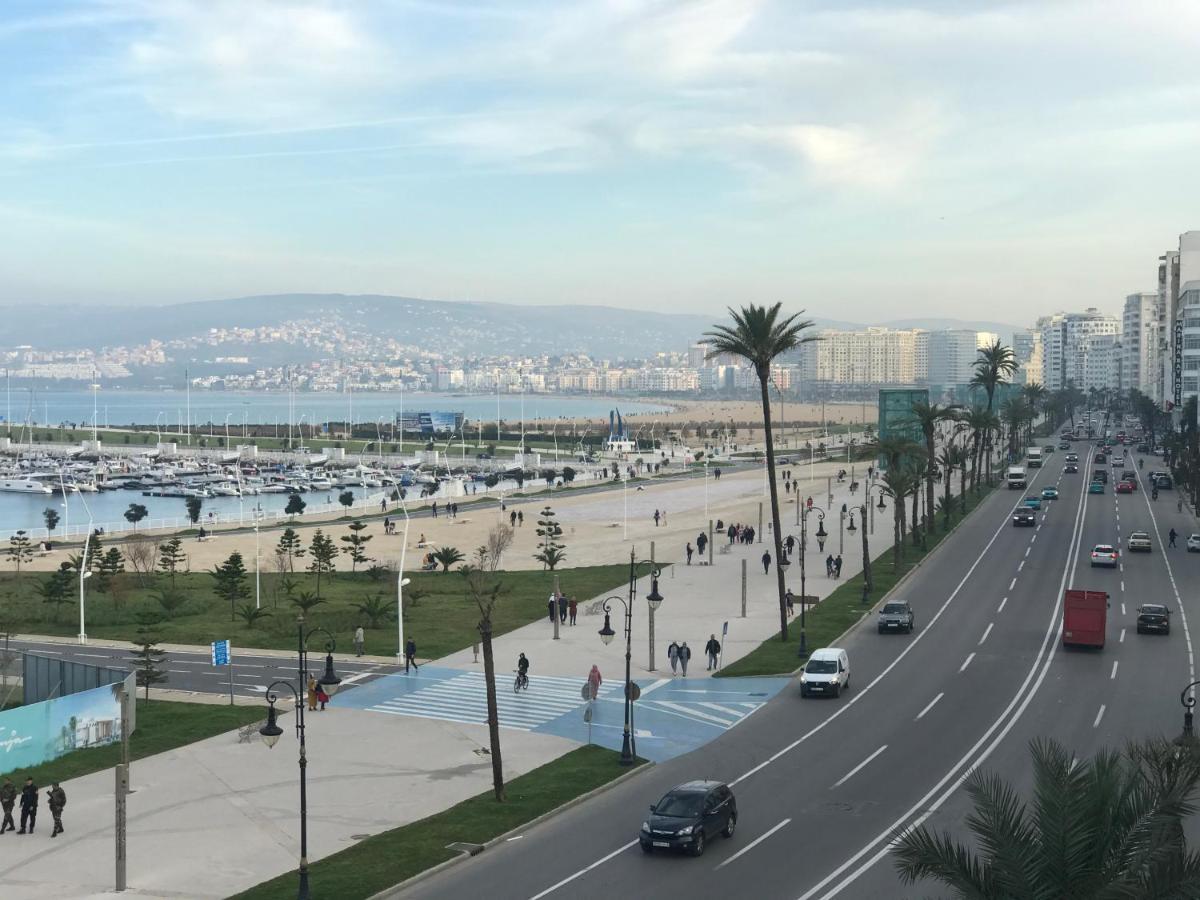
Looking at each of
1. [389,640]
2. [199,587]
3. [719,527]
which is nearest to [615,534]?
[719,527]

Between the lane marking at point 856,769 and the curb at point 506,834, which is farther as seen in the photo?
the lane marking at point 856,769

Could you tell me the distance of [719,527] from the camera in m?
85.5

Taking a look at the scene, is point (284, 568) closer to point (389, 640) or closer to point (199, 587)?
point (199, 587)

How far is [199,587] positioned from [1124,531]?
54.1 meters

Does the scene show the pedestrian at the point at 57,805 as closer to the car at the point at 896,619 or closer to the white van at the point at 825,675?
the white van at the point at 825,675

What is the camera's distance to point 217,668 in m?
45.2

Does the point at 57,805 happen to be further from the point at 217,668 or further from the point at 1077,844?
→ the point at 1077,844

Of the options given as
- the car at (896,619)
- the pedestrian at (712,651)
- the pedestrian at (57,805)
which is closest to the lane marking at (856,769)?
the pedestrian at (712,651)

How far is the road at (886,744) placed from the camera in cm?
2328

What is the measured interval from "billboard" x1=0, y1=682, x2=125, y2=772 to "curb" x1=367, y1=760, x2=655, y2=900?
11627 mm

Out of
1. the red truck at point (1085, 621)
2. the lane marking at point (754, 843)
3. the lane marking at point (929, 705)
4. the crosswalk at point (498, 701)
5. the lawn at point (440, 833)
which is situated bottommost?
the crosswalk at point (498, 701)

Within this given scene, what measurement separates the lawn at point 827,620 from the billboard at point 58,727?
19356 millimetres

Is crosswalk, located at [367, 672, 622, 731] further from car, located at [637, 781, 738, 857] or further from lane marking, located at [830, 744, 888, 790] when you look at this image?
car, located at [637, 781, 738, 857]

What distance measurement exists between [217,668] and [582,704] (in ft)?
47.8
